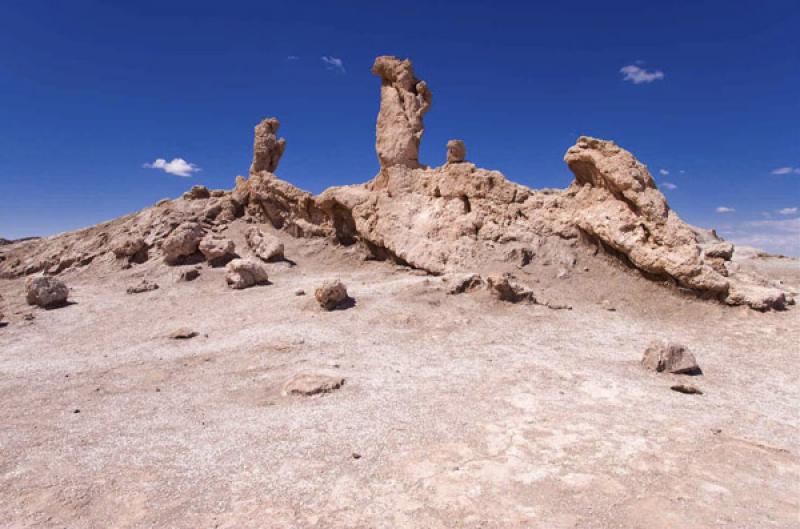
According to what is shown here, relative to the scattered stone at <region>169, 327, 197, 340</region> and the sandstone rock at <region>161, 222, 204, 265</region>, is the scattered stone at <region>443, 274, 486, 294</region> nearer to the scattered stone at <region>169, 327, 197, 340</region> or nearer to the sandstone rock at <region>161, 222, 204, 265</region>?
the scattered stone at <region>169, 327, 197, 340</region>

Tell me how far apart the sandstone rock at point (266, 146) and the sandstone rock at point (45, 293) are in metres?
9.19

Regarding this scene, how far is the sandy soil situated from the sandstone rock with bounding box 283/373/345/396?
13 centimetres

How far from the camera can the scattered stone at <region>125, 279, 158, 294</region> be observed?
1516 centimetres

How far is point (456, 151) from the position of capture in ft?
52.0

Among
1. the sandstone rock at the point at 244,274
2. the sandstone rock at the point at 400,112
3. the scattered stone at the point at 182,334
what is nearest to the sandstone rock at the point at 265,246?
the sandstone rock at the point at 244,274

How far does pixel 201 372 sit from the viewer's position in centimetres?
827

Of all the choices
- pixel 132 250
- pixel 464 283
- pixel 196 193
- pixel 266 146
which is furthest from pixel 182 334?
pixel 196 193

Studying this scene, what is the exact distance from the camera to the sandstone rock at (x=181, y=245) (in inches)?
684

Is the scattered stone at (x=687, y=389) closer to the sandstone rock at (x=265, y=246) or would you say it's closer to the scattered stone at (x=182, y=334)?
the scattered stone at (x=182, y=334)

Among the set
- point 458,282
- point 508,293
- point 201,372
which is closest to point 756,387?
point 508,293

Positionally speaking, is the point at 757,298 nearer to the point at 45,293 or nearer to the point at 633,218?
the point at 633,218

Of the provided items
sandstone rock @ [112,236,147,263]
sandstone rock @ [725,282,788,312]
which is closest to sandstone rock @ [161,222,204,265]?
sandstone rock @ [112,236,147,263]

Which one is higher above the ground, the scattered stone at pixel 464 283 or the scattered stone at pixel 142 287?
the scattered stone at pixel 464 283

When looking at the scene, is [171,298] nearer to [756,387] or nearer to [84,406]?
[84,406]
